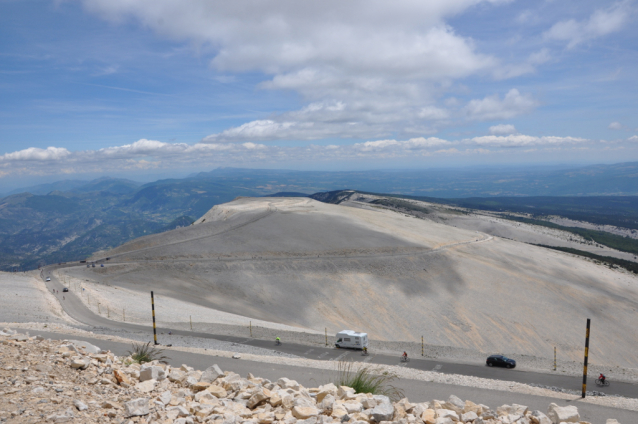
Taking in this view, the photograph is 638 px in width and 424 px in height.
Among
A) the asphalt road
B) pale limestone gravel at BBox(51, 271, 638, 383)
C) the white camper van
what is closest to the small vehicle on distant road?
pale limestone gravel at BBox(51, 271, 638, 383)

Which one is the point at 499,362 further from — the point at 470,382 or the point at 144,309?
the point at 144,309

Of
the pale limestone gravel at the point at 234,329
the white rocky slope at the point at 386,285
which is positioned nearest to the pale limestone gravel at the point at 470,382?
the pale limestone gravel at the point at 234,329

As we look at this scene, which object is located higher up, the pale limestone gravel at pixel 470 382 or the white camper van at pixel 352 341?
the pale limestone gravel at pixel 470 382

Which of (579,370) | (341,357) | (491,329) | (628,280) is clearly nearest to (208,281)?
(341,357)

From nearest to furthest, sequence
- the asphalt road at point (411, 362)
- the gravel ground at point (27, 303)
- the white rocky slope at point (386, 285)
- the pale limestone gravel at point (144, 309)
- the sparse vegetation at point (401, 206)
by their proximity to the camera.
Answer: the asphalt road at point (411, 362) < the gravel ground at point (27, 303) < the pale limestone gravel at point (144, 309) < the white rocky slope at point (386, 285) < the sparse vegetation at point (401, 206)

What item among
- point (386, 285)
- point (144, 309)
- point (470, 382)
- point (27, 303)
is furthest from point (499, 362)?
point (27, 303)

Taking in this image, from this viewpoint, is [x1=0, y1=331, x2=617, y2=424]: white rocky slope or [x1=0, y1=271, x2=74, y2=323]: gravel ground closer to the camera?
[x1=0, y1=331, x2=617, y2=424]: white rocky slope

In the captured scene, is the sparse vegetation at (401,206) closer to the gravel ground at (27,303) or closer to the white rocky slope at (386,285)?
the white rocky slope at (386,285)

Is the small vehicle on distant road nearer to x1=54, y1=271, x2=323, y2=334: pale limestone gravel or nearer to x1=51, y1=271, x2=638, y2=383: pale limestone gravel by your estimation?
x1=51, y1=271, x2=638, y2=383: pale limestone gravel
